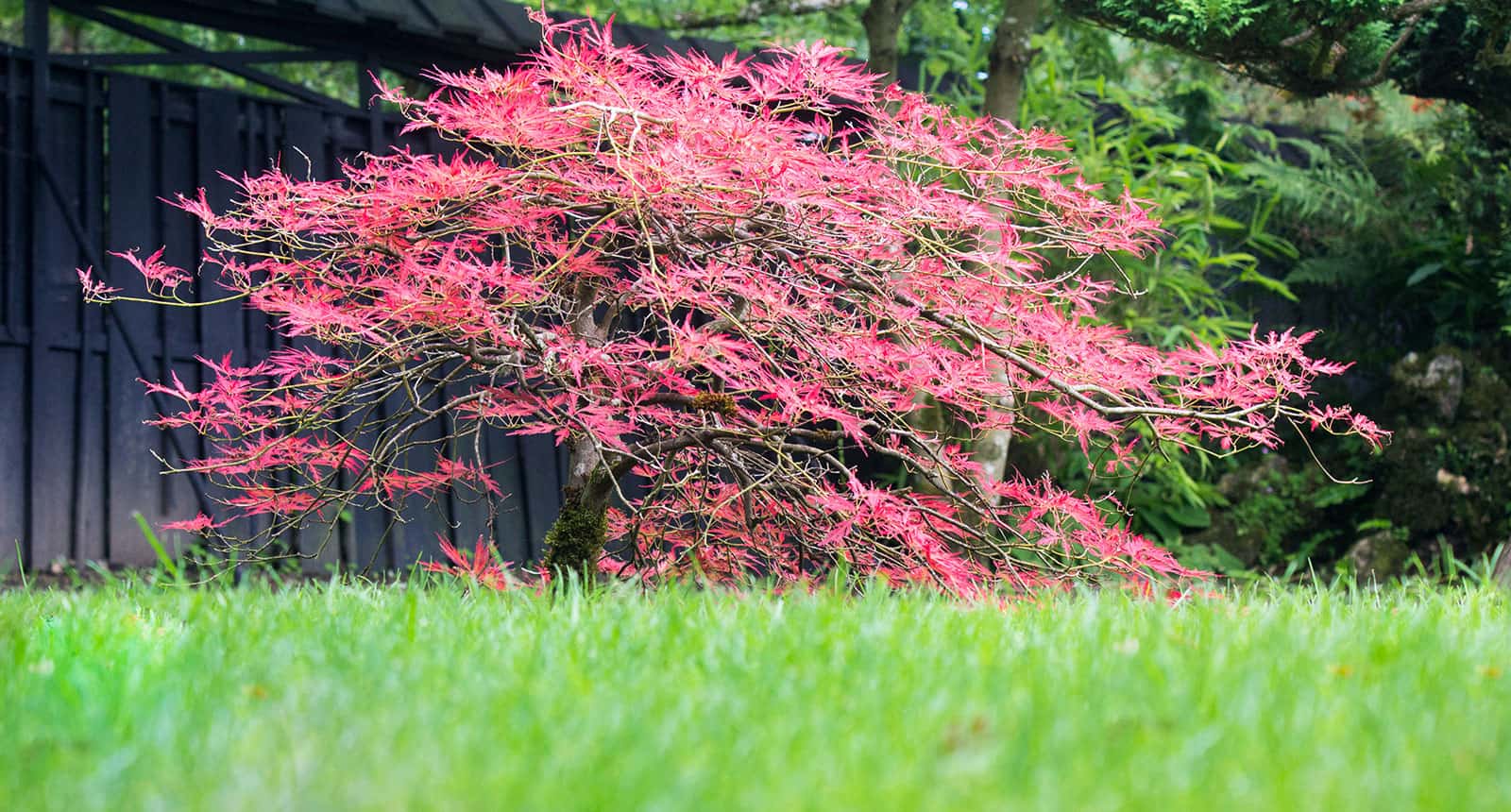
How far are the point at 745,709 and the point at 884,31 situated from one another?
470cm

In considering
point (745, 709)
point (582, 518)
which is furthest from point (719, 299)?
point (745, 709)

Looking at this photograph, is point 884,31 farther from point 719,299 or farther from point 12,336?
point 12,336

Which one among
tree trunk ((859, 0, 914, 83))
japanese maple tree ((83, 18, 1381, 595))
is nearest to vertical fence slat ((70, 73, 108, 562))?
japanese maple tree ((83, 18, 1381, 595))

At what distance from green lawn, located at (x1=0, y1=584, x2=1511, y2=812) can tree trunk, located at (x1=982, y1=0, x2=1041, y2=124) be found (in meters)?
3.46

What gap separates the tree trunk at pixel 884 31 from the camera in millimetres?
5855

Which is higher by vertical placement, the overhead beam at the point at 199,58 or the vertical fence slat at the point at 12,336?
the overhead beam at the point at 199,58

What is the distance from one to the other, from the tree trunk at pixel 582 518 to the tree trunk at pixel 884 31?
2.87 meters

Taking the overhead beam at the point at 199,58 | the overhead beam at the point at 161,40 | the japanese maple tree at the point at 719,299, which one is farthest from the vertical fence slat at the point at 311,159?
the japanese maple tree at the point at 719,299

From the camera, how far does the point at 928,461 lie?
13.6 feet

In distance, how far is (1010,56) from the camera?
557 centimetres

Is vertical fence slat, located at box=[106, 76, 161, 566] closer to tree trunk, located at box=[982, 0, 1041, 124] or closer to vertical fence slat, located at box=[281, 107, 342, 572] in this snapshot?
vertical fence slat, located at box=[281, 107, 342, 572]

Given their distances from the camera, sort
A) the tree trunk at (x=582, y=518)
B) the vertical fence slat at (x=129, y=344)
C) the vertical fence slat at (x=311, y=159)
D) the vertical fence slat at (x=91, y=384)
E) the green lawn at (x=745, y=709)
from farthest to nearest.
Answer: the vertical fence slat at (x=311, y=159) → the vertical fence slat at (x=129, y=344) → the vertical fence slat at (x=91, y=384) → the tree trunk at (x=582, y=518) → the green lawn at (x=745, y=709)

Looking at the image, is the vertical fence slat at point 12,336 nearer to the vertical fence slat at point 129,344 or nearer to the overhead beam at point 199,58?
the vertical fence slat at point 129,344

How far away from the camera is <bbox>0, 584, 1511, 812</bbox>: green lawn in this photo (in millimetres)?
1444
